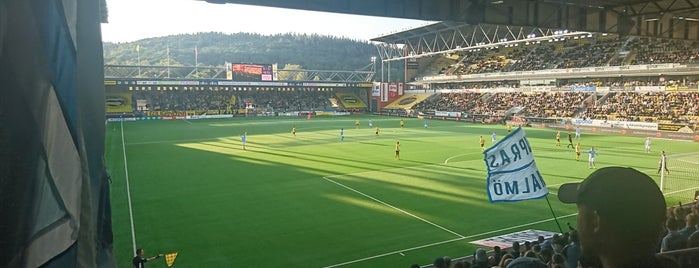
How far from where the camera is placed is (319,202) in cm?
1995

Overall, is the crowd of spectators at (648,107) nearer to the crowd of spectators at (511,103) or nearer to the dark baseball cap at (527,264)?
the crowd of spectators at (511,103)

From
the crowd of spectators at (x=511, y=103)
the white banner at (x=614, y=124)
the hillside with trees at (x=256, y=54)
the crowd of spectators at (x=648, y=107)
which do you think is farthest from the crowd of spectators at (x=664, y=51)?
the hillside with trees at (x=256, y=54)

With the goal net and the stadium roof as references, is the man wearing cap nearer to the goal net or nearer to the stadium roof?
the stadium roof

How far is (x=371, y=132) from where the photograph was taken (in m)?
52.8

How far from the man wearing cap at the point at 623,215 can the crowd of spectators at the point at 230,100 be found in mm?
79997

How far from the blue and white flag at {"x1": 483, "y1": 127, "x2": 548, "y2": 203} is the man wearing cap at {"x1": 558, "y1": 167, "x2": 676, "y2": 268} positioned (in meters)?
Result: 7.37

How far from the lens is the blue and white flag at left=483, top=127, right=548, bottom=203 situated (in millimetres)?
9203

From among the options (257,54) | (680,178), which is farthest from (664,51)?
(257,54)

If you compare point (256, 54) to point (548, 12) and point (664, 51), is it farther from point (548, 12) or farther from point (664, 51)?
point (548, 12)

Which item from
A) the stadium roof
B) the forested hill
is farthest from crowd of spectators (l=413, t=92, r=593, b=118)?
the forested hill

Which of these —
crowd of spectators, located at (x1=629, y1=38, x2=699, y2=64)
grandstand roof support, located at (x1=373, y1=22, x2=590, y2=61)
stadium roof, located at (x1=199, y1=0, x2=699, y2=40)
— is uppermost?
grandstand roof support, located at (x1=373, y1=22, x2=590, y2=61)

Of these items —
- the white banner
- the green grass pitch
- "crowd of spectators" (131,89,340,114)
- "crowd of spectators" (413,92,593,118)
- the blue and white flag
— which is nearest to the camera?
the blue and white flag

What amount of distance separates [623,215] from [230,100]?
92.4 m

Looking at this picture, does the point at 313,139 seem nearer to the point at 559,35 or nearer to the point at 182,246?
the point at 182,246
